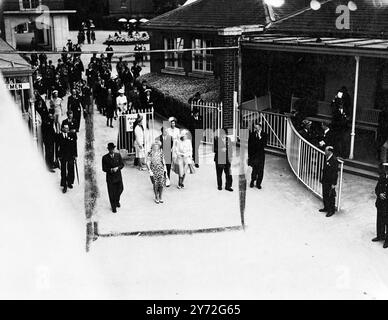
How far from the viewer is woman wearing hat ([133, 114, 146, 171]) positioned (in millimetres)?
14219

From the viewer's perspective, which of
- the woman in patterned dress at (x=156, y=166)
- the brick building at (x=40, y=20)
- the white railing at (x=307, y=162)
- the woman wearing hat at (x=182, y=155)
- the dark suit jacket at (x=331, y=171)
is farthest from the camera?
the brick building at (x=40, y=20)

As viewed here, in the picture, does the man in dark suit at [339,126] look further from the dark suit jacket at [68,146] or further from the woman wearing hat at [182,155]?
the dark suit jacket at [68,146]

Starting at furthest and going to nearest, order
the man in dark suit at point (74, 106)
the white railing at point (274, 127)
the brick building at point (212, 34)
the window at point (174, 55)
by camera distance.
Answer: the window at point (174, 55) < the man in dark suit at point (74, 106) < the brick building at point (212, 34) < the white railing at point (274, 127)

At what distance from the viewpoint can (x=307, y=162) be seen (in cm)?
1293

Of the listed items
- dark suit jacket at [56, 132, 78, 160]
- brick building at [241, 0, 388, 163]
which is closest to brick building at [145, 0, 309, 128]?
brick building at [241, 0, 388, 163]

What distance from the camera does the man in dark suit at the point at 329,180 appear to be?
11.2 metres

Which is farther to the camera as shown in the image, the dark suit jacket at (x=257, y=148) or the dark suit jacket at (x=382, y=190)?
the dark suit jacket at (x=257, y=148)

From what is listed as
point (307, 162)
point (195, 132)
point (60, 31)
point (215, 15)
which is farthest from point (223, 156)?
point (60, 31)

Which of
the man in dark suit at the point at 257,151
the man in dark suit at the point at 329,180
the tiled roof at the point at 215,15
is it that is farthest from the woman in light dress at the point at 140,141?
the tiled roof at the point at 215,15

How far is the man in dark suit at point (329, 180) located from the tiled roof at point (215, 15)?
9.63m

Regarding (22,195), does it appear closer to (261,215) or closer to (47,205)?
(47,205)

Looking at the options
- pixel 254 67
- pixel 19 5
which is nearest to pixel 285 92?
pixel 254 67

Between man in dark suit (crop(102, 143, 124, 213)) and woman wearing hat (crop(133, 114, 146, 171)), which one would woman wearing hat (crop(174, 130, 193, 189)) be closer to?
woman wearing hat (crop(133, 114, 146, 171))

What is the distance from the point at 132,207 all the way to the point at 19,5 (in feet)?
107
